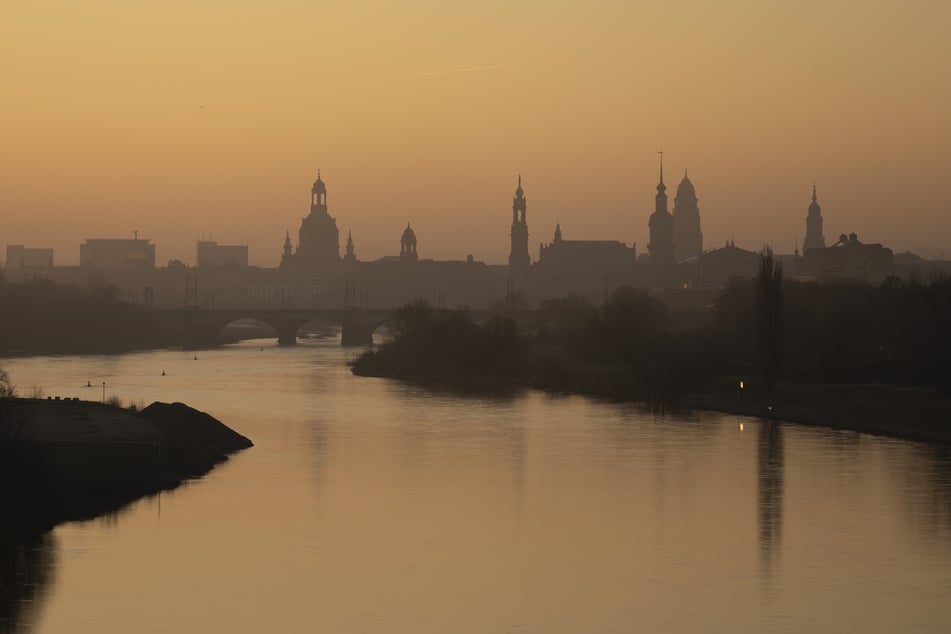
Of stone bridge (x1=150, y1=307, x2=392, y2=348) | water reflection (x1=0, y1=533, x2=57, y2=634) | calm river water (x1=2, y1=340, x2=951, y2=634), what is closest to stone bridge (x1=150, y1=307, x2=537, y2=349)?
stone bridge (x1=150, y1=307, x2=392, y2=348)

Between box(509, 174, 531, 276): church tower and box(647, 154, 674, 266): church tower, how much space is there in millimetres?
13423

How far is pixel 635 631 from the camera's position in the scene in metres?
19.4

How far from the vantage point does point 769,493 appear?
30625mm

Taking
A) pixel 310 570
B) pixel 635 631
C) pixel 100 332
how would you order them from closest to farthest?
pixel 635 631 → pixel 310 570 → pixel 100 332

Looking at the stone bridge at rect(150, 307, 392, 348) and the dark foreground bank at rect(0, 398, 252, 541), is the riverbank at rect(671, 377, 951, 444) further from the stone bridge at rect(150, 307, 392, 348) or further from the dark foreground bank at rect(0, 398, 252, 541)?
the stone bridge at rect(150, 307, 392, 348)

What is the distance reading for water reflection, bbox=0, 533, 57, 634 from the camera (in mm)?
19938

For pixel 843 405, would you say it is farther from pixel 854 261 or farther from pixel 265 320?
pixel 854 261

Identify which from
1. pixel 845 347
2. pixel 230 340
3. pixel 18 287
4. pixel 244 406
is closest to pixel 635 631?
pixel 244 406

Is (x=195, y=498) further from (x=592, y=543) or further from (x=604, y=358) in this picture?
(x=604, y=358)

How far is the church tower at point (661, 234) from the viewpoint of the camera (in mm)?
187125

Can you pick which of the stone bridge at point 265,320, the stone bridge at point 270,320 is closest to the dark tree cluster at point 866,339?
the stone bridge at point 270,320

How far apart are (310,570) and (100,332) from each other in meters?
78.9

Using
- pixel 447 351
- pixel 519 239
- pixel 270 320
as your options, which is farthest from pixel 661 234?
pixel 447 351

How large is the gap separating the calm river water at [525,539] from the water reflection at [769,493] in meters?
0.08
